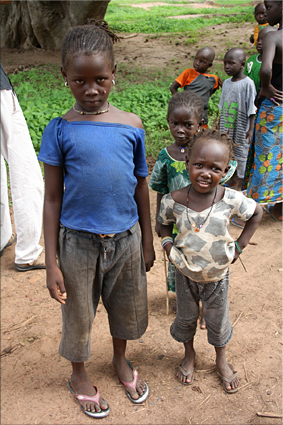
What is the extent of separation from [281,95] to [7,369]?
3247 mm

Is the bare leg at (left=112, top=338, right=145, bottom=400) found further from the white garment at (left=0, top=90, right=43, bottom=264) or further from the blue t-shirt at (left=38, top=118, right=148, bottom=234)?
the white garment at (left=0, top=90, right=43, bottom=264)

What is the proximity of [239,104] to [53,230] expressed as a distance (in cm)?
325

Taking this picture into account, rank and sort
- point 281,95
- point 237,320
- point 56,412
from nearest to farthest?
point 56,412 → point 237,320 → point 281,95

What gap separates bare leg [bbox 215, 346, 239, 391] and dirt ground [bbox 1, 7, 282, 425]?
2.1 inches

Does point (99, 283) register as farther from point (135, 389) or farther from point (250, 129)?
point (250, 129)

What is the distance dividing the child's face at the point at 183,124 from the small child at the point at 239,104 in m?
2.09

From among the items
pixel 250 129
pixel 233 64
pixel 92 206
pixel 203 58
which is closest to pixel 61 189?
pixel 92 206

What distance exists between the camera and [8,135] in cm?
291

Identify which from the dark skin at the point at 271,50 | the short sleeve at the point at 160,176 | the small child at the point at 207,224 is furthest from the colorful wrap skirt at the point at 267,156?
the small child at the point at 207,224

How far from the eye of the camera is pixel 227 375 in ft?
6.97

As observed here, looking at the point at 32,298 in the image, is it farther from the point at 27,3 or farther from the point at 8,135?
the point at 27,3

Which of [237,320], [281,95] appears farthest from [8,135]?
[281,95]

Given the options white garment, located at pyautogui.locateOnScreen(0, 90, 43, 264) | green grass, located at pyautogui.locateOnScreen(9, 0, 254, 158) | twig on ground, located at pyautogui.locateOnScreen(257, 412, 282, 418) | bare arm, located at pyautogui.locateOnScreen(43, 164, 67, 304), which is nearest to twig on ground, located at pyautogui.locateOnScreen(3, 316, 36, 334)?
white garment, located at pyautogui.locateOnScreen(0, 90, 43, 264)

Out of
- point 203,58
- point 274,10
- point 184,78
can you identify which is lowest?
point 184,78
